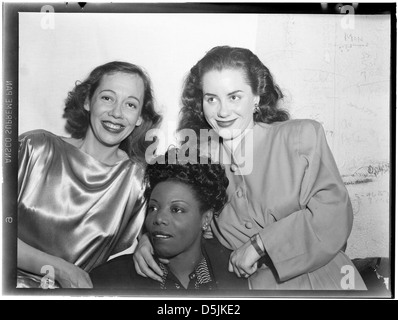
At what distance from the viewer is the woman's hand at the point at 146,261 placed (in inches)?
96.8

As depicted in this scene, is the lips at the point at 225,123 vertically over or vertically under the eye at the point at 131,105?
under

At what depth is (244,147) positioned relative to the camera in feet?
8.16

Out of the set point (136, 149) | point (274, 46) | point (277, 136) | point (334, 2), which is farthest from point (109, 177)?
point (334, 2)

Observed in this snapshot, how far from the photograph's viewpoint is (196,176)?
2.44 meters

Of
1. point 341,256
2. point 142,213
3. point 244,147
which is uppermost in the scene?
point 244,147

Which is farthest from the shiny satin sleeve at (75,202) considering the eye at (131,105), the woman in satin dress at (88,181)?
the eye at (131,105)

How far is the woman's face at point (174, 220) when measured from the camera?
2410 millimetres

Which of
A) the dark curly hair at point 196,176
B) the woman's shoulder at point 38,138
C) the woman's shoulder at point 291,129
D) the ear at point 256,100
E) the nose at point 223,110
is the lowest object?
the dark curly hair at point 196,176

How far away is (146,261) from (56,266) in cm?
42

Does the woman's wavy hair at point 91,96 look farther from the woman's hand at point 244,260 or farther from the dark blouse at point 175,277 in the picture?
the woman's hand at point 244,260

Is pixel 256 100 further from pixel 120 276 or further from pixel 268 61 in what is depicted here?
pixel 120 276

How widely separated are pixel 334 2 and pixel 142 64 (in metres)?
0.94

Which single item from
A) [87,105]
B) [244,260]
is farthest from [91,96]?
[244,260]

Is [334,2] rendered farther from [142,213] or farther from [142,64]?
[142,213]
